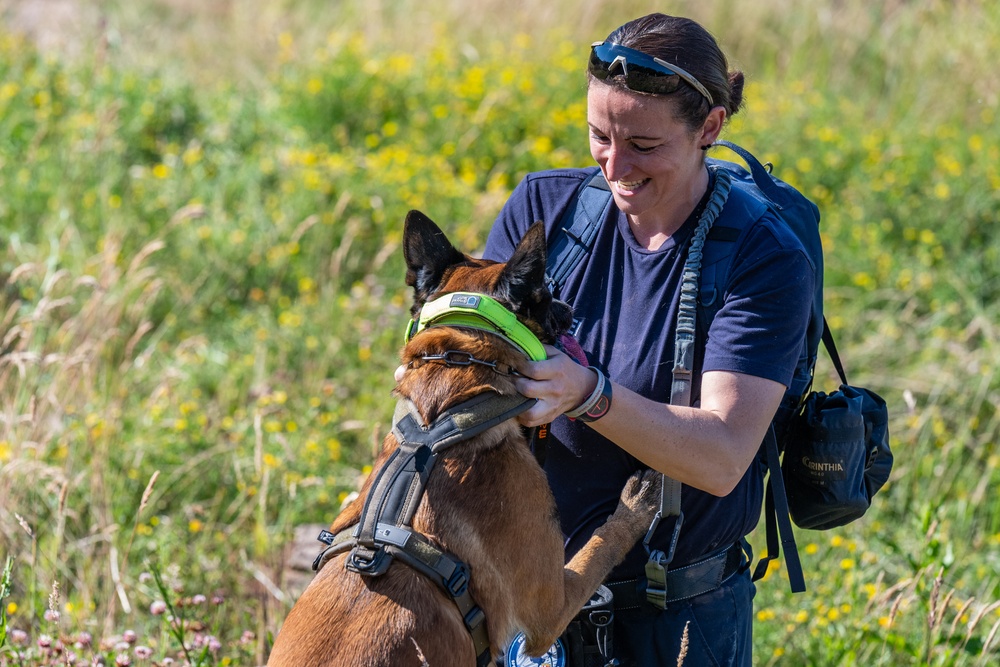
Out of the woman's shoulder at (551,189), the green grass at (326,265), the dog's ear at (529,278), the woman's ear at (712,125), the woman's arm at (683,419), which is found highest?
the woman's ear at (712,125)

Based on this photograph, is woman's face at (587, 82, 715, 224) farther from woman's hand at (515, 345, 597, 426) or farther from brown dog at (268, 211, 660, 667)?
woman's hand at (515, 345, 597, 426)

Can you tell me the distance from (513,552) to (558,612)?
204 mm

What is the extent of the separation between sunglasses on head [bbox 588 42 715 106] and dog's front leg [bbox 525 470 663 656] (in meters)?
0.95

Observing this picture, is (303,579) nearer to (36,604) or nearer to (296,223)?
(36,604)

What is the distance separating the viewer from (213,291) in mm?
5797

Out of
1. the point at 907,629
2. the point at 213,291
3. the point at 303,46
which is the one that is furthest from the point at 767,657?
the point at 303,46

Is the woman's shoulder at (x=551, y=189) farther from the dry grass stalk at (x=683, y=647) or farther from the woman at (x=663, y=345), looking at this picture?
the dry grass stalk at (x=683, y=647)

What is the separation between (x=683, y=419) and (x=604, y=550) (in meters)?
0.47

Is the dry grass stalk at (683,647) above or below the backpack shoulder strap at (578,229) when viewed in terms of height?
below

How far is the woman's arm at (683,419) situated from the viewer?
2127 mm

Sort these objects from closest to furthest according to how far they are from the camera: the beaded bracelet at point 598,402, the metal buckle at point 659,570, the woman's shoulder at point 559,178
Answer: the beaded bracelet at point 598,402
the metal buckle at point 659,570
the woman's shoulder at point 559,178

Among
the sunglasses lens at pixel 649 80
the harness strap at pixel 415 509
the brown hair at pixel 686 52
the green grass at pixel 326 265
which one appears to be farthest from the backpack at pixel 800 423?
the green grass at pixel 326 265

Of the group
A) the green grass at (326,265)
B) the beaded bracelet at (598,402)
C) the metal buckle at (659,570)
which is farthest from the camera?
the green grass at (326,265)

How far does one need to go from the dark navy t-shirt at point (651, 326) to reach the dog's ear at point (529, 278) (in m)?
0.14
